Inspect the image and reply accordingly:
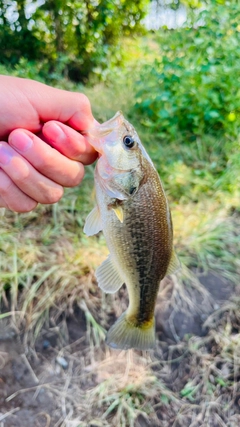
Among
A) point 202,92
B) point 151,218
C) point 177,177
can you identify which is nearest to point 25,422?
point 151,218

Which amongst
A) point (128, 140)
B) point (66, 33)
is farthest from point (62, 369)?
point (66, 33)

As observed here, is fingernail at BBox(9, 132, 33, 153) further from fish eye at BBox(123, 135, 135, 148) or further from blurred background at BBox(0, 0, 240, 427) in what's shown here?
blurred background at BBox(0, 0, 240, 427)

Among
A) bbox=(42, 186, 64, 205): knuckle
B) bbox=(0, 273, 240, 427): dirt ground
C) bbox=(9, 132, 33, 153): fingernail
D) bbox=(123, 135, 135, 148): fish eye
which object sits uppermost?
bbox=(123, 135, 135, 148): fish eye

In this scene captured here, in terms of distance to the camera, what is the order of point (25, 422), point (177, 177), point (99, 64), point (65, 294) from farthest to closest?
point (99, 64)
point (177, 177)
point (65, 294)
point (25, 422)

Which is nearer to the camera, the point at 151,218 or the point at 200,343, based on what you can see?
the point at 151,218

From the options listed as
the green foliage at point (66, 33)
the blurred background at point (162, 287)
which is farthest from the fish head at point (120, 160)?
the green foliage at point (66, 33)

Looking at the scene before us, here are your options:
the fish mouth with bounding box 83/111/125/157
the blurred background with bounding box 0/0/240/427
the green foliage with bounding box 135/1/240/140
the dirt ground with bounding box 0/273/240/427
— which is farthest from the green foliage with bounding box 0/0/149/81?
the fish mouth with bounding box 83/111/125/157

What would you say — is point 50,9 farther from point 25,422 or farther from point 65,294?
point 25,422

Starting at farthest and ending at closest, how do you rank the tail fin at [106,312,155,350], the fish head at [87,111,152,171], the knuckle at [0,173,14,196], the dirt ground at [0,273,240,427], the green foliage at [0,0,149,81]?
the green foliage at [0,0,149,81]
the dirt ground at [0,273,240,427]
the tail fin at [106,312,155,350]
the knuckle at [0,173,14,196]
the fish head at [87,111,152,171]
